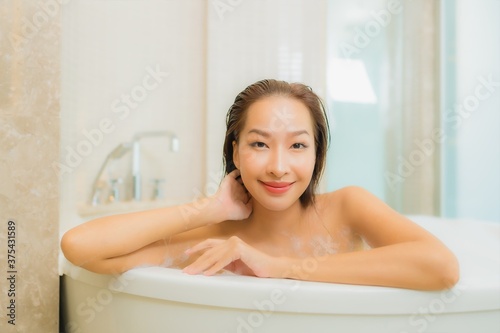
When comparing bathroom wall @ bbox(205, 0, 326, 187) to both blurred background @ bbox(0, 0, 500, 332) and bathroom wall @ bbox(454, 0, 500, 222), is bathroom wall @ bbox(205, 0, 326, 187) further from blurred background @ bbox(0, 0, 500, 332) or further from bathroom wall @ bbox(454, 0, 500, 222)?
bathroom wall @ bbox(454, 0, 500, 222)

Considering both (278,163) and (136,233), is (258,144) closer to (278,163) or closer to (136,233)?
(278,163)

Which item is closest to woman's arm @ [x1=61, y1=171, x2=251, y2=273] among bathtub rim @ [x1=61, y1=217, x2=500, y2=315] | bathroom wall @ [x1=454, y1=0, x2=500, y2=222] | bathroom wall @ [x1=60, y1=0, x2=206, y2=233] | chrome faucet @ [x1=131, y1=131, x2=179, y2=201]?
bathtub rim @ [x1=61, y1=217, x2=500, y2=315]

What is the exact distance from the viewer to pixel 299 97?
113cm

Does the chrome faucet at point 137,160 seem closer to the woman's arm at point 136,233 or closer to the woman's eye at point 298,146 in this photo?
the woman's arm at point 136,233

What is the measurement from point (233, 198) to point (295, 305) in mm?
410

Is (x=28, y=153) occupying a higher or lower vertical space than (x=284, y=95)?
lower

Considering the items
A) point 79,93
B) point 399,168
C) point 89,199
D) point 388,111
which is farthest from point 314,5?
point 89,199

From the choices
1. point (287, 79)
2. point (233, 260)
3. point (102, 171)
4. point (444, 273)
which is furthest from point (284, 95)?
point (287, 79)

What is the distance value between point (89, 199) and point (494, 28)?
1949 mm

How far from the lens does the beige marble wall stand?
1.05m

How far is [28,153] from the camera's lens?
1068 millimetres

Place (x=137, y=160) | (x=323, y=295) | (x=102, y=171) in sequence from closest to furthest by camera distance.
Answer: (x=323, y=295) → (x=102, y=171) → (x=137, y=160)

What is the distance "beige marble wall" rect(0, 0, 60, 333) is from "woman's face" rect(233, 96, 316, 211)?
451mm

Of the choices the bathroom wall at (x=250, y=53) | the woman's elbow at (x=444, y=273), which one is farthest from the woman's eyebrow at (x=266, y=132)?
the bathroom wall at (x=250, y=53)
